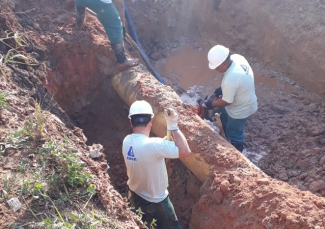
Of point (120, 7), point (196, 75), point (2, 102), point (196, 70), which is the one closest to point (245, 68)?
point (196, 75)

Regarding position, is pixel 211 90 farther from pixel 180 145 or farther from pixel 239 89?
pixel 180 145

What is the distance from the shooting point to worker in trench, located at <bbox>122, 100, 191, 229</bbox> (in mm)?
3137

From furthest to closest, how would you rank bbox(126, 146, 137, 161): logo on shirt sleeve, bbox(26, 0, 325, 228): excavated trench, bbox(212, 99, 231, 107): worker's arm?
bbox(212, 99, 231, 107): worker's arm < bbox(26, 0, 325, 228): excavated trench < bbox(126, 146, 137, 161): logo on shirt sleeve

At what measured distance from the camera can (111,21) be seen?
16.0 ft

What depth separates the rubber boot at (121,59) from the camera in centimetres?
508

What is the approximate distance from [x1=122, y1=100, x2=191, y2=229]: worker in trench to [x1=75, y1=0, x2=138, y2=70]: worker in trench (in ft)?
6.46

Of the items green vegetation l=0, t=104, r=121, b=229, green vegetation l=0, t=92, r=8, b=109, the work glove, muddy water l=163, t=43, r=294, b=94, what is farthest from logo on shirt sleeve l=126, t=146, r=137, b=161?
muddy water l=163, t=43, r=294, b=94

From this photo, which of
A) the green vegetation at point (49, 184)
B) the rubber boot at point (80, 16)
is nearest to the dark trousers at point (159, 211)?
the green vegetation at point (49, 184)

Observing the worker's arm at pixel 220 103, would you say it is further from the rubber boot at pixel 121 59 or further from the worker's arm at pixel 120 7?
the worker's arm at pixel 120 7

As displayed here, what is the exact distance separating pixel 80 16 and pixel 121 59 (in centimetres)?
86

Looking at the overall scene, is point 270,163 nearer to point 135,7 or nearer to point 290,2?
point 290,2

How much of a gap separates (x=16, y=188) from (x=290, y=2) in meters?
6.14

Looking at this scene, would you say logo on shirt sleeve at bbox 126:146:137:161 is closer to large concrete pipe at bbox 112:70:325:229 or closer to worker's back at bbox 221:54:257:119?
large concrete pipe at bbox 112:70:325:229


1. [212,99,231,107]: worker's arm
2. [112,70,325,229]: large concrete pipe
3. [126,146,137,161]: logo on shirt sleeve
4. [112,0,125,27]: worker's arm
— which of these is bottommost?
[112,70,325,229]: large concrete pipe
